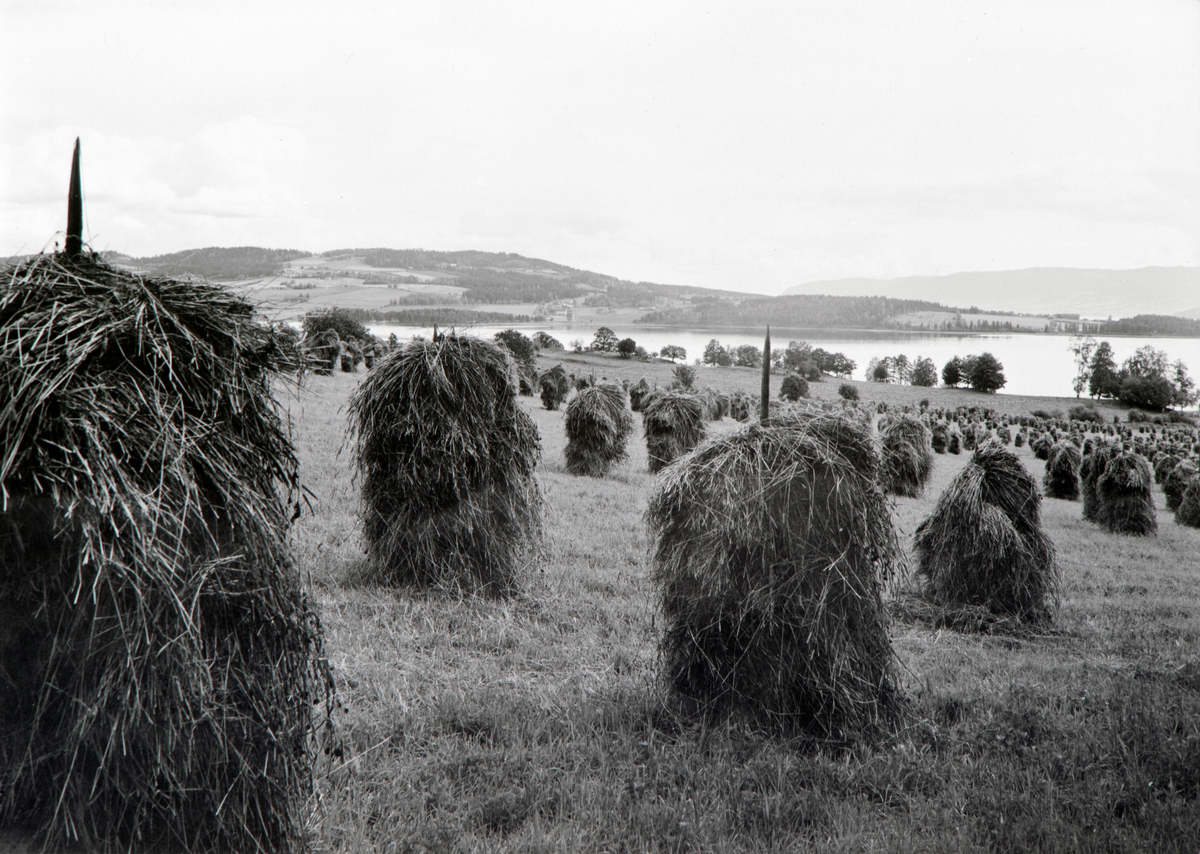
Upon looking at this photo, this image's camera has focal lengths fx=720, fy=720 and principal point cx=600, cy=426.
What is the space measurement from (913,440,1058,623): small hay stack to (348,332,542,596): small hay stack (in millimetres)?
5301

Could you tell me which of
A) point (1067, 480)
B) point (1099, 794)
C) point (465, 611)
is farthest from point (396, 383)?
point (1067, 480)

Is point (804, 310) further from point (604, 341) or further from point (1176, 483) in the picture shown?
point (604, 341)

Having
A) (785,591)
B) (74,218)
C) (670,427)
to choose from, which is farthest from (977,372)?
(74,218)

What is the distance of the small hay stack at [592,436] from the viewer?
20469 mm

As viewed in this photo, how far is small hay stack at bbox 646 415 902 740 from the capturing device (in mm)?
4852

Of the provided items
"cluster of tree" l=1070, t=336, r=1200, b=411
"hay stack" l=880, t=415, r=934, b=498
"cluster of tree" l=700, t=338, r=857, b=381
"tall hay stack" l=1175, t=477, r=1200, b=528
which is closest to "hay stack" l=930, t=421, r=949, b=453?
"cluster of tree" l=700, t=338, r=857, b=381

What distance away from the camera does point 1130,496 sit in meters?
18.5

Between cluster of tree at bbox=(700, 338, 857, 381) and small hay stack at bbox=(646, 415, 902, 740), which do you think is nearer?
small hay stack at bbox=(646, 415, 902, 740)

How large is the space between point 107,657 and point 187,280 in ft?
5.13

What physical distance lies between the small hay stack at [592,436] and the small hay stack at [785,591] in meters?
15.2

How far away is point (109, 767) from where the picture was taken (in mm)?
2598

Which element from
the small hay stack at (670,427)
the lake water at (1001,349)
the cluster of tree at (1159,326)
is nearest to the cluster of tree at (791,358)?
the lake water at (1001,349)

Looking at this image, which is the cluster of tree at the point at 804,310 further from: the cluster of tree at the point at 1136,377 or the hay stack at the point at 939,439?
the cluster of tree at the point at 1136,377

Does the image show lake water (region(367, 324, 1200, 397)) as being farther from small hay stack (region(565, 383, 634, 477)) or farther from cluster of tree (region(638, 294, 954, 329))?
small hay stack (region(565, 383, 634, 477))
